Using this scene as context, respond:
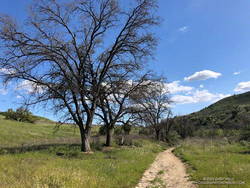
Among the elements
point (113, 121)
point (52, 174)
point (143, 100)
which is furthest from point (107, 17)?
point (52, 174)

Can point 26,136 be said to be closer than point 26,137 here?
No

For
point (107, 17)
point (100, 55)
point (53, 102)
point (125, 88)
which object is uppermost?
point (107, 17)

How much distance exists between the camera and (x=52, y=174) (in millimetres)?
6676

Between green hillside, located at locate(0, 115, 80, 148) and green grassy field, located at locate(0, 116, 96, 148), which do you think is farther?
green hillside, located at locate(0, 115, 80, 148)

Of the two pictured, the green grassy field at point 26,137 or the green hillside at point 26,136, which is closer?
the green grassy field at point 26,137

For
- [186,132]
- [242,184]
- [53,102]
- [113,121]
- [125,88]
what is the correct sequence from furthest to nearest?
[186,132]
[113,121]
[125,88]
[53,102]
[242,184]

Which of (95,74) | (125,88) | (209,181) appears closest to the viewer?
(209,181)

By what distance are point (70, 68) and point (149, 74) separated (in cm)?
703

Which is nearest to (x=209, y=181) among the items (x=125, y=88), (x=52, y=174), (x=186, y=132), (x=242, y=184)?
(x=242, y=184)

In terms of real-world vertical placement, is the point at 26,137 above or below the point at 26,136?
below

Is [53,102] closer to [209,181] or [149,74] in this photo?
[149,74]

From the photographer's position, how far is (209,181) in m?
7.15

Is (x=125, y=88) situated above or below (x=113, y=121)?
above

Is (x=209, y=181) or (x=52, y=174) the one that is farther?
(x=209, y=181)
